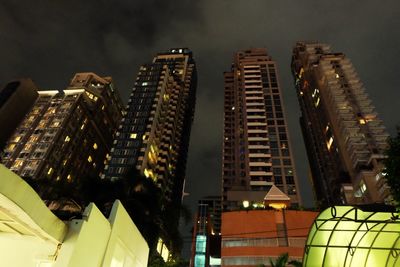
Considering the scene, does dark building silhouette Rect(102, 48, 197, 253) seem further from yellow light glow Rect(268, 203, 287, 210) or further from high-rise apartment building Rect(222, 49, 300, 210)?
yellow light glow Rect(268, 203, 287, 210)

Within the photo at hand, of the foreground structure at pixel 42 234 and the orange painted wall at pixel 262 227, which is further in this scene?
the orange painted wall at pixel 262 227

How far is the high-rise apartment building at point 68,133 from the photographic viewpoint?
7944 cm

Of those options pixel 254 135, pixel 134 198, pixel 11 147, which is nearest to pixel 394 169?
pixel 134 198

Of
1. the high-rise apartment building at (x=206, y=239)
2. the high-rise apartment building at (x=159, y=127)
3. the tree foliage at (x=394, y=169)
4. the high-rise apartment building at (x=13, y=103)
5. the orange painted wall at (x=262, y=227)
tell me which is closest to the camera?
the tree foliage at (x=394, y=169)

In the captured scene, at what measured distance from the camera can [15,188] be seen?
6.31 m

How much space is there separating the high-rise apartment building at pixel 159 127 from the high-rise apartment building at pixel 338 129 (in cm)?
4955

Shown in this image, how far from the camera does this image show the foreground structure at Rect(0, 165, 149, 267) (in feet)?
21.2

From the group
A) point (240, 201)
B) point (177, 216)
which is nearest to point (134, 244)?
point (177, 216)

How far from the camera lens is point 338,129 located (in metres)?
89.5

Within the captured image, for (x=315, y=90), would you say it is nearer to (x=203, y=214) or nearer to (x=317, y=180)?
(x=317, y=180)

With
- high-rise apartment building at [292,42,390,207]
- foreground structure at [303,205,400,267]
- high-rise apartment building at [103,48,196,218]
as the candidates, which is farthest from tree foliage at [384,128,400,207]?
high-rise apartment building at [103,48,196,218]

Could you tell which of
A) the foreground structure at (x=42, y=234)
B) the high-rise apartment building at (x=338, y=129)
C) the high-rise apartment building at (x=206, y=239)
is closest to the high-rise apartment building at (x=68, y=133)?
the high-rise apartment building at (x=206, y=239)

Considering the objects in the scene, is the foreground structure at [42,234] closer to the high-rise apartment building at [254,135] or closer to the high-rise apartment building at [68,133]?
the high-rise apartment building at [68,133]

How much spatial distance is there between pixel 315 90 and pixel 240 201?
62.8 metres
